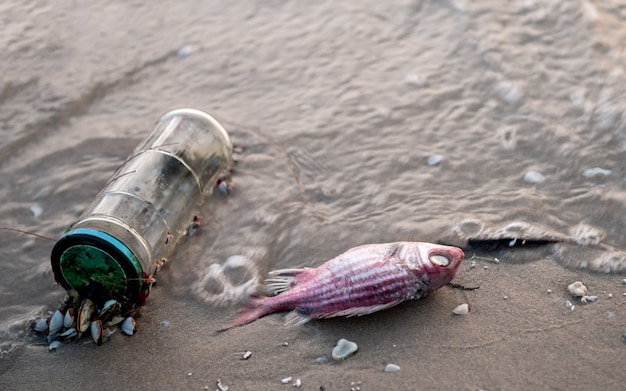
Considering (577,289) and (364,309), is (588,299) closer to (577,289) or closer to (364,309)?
(577,289)

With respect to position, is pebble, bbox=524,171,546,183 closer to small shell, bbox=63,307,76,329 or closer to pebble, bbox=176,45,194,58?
small shell, bbox=63,307,76,329

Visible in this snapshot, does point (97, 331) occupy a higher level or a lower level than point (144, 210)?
lower

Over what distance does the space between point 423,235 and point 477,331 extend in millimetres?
806

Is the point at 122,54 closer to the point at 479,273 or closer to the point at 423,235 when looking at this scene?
the point at 423,235

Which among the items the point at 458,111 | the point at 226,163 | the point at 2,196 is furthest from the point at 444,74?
the point at 2,196

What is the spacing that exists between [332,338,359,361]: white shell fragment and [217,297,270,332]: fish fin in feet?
1.48

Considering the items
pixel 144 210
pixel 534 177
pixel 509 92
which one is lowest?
pixel 534 177

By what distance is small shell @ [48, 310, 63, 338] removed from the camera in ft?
11.3

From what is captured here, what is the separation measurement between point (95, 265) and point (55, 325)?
36 centimetres

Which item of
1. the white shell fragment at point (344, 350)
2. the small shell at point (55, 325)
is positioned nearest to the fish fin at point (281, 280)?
the white shell fragment at point (344, 350)

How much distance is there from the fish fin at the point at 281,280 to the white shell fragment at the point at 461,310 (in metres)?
0.77

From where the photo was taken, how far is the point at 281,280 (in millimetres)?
3689

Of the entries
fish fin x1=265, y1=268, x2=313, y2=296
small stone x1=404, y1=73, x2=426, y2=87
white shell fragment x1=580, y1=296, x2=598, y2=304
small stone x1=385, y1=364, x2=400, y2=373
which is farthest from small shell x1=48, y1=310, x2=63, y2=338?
small stone x1=404, y1=73, x2=426, y2=87

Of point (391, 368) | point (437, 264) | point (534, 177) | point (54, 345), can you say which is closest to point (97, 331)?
point (54, 345)
